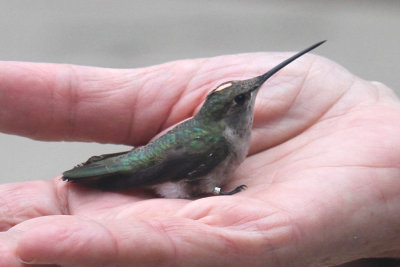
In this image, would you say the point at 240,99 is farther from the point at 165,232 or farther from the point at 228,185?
the point at 165,232

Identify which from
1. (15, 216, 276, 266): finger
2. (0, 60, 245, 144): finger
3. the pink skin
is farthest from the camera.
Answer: (0, 60, 245, 144): finger

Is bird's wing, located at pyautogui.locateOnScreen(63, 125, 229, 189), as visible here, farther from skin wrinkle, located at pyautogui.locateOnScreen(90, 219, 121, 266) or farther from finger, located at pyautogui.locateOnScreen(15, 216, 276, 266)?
skin wrinkle, located at pyautogui.locateOnScreen(90, 219, 121, 266)

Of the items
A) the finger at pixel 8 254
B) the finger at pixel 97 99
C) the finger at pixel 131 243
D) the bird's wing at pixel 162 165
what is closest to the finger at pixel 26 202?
the bird's wing at pixel 162 165

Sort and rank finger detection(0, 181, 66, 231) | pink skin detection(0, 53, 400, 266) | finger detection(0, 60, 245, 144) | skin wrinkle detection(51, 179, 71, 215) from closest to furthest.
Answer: pink skin detection(0, 53, 400, 266), finger detection(0, 181, 66, 231), skin wrinkle detection(51, 179, 71, 215), finger detection(0, 60, 245, 144)

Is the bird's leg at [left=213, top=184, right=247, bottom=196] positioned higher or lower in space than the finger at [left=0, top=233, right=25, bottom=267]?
lower

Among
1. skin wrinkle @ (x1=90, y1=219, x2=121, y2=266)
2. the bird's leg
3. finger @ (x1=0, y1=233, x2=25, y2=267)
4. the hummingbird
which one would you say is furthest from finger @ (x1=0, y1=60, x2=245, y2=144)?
skin wrinkle @ (x1=90, y1=219, x2=121, y2=266)

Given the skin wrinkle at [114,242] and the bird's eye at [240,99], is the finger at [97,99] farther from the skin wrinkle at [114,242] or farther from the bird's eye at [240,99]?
the skin wrinkle at [114,242]

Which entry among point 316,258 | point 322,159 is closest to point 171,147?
point 322,159
